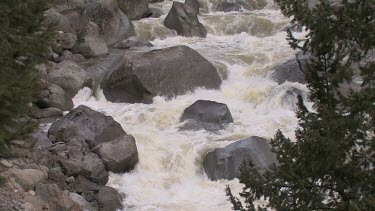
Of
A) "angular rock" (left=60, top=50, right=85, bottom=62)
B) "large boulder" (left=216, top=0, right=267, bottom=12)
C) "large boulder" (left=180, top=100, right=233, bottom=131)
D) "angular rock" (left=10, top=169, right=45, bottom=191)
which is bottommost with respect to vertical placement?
"large boulder" (left=216, top=0, right=267, bottom=12)

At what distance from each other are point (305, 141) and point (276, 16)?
2234 cm

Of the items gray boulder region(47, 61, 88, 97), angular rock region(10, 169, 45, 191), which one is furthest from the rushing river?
angular rock region(10, 169, 45, 191)

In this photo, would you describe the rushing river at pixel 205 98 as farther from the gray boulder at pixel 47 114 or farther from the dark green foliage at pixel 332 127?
the dark green foliage at pixel 332 127

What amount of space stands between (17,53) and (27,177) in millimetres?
4572

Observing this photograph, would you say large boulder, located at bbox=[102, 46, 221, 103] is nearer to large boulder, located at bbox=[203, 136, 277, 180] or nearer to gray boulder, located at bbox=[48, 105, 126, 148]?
gray boulder, located at bbox=[48, 105, 126, 148]

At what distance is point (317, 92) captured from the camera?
6.93 meters

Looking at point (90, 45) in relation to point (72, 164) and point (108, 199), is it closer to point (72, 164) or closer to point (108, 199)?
point (72, 164)

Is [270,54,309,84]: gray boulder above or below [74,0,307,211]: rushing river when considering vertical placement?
above

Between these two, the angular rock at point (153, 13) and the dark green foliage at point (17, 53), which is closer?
the dark green foliage at point (17, 53)

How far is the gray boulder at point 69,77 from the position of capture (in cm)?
1842

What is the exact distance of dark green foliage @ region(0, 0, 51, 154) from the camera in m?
6.89

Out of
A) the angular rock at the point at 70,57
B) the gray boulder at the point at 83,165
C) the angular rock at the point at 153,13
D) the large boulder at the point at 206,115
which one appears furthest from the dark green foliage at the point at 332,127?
the angular rock at the point at 153,13

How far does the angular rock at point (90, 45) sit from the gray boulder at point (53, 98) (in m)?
4.31

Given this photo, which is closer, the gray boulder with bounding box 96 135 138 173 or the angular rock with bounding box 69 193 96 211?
the angular rock with bounding box 69 193 96 211
